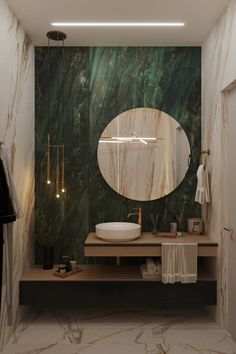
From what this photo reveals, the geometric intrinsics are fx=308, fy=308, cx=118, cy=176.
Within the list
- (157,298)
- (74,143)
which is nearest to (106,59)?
(74,143)

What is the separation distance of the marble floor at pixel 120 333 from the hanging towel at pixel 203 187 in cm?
122

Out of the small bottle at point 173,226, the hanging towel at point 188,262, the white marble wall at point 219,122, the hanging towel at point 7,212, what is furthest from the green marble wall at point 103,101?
the hanging towel at point 7,212

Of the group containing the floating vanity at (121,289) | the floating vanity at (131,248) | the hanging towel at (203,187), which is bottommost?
the floating vanity at (121,289)

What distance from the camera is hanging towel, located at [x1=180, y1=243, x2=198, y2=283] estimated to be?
2902 mm

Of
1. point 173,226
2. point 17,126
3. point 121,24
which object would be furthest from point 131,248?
point 121,24

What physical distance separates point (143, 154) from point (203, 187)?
780 mm

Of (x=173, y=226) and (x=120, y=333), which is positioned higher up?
(x=173, y=226)

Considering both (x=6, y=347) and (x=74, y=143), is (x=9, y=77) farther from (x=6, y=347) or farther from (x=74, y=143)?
(x=6, y=347)

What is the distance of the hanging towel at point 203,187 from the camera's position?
3.20 metres

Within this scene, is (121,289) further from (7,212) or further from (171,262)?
(7,212)

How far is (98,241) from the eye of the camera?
3002mm

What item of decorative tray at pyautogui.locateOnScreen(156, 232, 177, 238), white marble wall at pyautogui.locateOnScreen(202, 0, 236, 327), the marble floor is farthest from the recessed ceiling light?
the marble floor

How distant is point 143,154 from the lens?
11.6 feet

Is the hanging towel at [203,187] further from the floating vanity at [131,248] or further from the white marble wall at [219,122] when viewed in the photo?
the floating vanity at [131,248]
